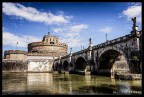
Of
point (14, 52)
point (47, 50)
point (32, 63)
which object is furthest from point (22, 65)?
point (47, 50)

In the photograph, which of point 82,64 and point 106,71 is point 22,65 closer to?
point 82,64

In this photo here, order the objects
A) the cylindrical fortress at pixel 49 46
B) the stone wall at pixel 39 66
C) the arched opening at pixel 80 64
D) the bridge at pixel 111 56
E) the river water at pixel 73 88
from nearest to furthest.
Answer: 1. the river water at pixel 73 88
2. the bridge at pixel 111 56
3. the arched opening at pixel 80 64
4. the stone wall at pixel 39 66
5. the cylindrical fortress at pixel 49 46

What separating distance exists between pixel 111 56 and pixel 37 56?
40.5m

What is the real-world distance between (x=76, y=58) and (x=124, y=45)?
19.3m

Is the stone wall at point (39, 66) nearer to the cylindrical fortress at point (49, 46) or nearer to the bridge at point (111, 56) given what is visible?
the bridge at point (111, 56)

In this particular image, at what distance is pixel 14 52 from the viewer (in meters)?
58.4

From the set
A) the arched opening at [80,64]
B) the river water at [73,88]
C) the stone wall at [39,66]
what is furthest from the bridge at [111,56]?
the stone wall at [39,66]

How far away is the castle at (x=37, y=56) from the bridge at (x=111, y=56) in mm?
7784

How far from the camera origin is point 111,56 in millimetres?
30422

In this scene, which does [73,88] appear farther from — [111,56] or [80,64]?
[80,64]

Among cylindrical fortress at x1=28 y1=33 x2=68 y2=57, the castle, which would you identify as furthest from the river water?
cylindrical fortress at x1=28 y1=33 x2=68 y2=57

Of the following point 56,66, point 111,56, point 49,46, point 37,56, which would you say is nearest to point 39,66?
point 56,66

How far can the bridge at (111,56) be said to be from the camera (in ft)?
66.9

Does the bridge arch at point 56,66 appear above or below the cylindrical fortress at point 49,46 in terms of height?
below
